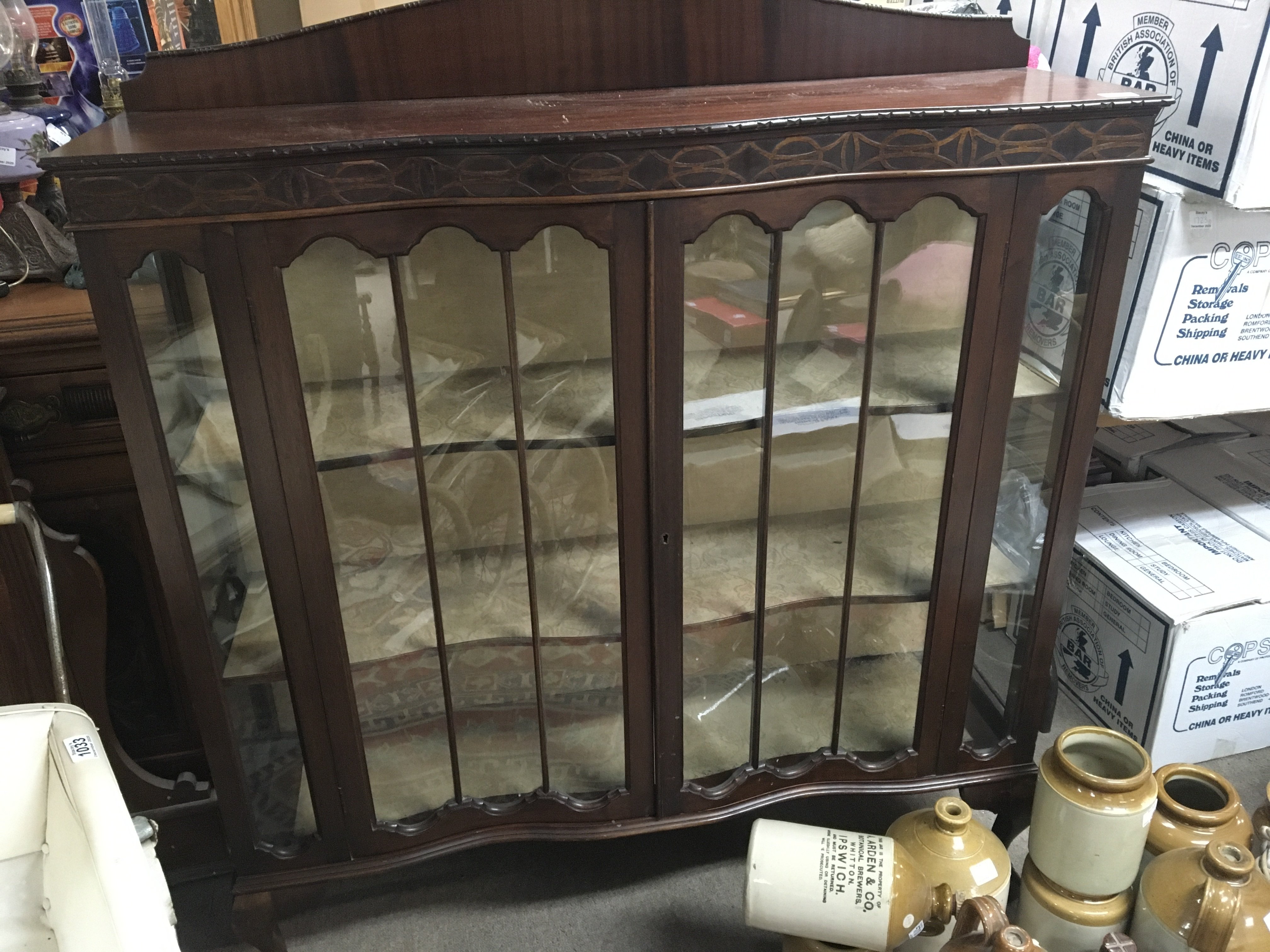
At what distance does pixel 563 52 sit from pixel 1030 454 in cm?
76

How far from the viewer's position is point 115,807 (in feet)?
2.97


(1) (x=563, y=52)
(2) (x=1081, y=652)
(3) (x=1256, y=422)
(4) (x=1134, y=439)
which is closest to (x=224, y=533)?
(1) (x=563, y=52)

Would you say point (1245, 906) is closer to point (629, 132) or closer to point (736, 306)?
point (736, 306)

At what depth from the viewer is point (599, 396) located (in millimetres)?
1138

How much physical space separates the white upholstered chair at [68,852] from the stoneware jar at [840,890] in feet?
2.28

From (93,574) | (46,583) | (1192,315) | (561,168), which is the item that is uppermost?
(561,168)

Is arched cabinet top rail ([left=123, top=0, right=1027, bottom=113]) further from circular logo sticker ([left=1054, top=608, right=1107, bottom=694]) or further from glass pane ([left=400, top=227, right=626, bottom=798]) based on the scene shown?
circular logo sticker ([left=1054, top=608, right=1107, bottom=694])

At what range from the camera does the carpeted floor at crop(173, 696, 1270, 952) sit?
1455mm

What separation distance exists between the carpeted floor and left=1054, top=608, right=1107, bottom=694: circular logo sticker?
0.28 metres

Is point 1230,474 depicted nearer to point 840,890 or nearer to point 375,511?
point 840,890

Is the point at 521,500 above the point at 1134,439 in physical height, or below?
above

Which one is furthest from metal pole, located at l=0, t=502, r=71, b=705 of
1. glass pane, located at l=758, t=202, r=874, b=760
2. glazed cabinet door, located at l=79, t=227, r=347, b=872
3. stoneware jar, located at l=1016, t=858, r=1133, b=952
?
stoneware jar, located at l=1016, t=858, r=1133, b=952

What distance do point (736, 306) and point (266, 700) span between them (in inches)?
29.4

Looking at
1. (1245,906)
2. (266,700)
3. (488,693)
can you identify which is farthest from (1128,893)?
(266,700)
